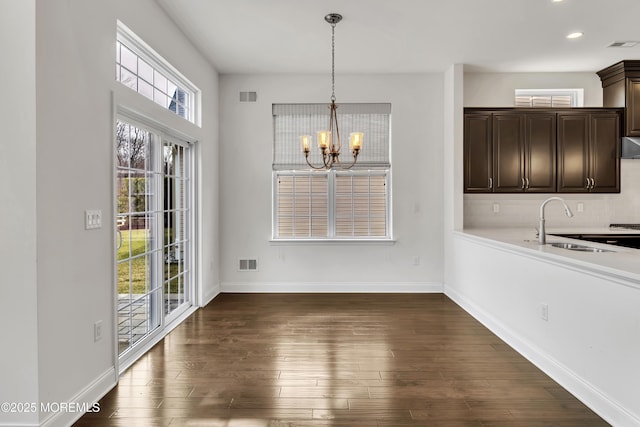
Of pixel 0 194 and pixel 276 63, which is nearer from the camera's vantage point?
pixel 0 194

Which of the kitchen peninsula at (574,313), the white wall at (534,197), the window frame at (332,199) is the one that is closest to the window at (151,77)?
the window frame at (332,199)

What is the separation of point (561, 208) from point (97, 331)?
5438 millimetres

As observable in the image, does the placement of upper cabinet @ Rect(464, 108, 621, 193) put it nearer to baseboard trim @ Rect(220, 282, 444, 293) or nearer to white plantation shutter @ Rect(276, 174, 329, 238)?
baseboard trim @ Rect(220, 282, 444, 293)

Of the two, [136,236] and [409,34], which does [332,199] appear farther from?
[136,236]

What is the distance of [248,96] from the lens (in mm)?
5309

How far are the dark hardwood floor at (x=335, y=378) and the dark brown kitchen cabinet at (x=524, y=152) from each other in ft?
6.44

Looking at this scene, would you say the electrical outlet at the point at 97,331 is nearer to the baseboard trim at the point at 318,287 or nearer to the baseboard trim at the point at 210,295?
the baseboard trim at the point at 210,295

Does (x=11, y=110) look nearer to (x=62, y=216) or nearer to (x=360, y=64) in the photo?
(x=62, y=216)

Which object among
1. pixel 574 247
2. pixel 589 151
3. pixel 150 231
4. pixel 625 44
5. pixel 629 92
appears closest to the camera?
pixel 574 247

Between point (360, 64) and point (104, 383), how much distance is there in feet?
13.9

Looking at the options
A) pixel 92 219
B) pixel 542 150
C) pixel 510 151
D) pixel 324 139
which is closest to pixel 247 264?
pixel 324 139

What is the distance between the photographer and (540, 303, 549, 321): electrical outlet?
2934 mm

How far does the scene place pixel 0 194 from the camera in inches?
77.1

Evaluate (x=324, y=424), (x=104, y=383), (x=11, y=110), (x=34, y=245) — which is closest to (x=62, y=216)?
(x=34, y=245)
